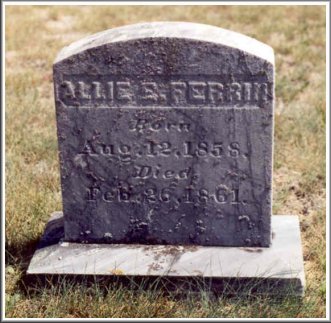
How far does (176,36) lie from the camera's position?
3209mm

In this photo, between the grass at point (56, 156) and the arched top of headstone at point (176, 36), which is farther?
the grass at point (56, 156)

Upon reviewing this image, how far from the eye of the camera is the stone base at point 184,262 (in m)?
3.40

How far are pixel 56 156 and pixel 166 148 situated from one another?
191cm

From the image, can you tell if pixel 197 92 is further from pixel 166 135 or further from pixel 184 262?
pixel 184 262

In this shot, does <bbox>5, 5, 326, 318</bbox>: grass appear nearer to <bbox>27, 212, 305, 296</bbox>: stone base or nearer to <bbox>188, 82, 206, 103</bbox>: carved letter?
<bbox>27, 212, 305, 296</bbox>: stone base

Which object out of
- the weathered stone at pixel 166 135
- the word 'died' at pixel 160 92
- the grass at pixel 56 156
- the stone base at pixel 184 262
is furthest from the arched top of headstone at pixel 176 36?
the grass at pixel 56 156

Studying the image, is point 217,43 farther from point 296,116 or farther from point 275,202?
point 296,116

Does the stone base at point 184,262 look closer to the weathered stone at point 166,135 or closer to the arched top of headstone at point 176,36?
the weathered stone at point 166,135

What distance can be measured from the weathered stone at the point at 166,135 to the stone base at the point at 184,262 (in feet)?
0.21

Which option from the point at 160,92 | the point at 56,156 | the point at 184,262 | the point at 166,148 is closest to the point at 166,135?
the point at 166,148

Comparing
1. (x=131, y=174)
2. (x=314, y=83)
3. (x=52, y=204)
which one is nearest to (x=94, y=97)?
(x=131, y=174)

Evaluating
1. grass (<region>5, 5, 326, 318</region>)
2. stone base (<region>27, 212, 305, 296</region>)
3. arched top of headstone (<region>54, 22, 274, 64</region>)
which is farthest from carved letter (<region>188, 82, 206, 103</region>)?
grass (<region>5, 5, 326, 318</region>)

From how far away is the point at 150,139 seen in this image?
347 centimetres

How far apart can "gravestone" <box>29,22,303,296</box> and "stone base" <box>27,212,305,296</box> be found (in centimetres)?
1
